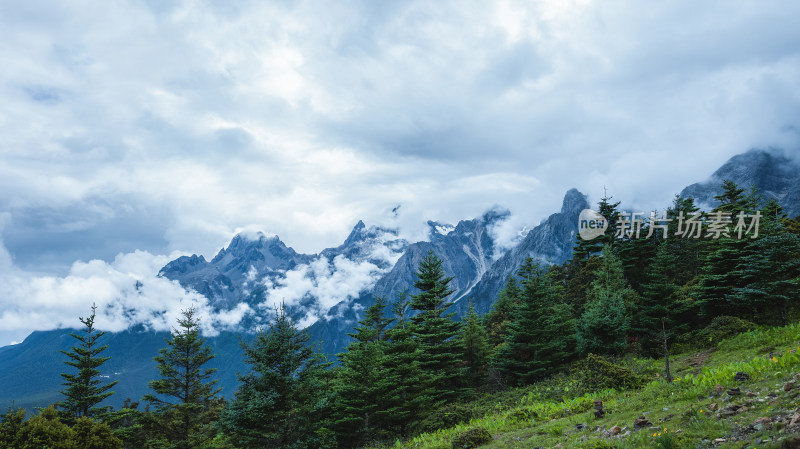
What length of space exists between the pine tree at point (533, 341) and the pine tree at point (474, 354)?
7.56 ft

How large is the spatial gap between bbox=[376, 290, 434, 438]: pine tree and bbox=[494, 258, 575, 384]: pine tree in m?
9.00

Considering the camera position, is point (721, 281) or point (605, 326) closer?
point (721, 281)

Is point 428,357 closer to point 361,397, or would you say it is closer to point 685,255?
point 361,397

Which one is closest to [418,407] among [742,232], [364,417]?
[364,417]

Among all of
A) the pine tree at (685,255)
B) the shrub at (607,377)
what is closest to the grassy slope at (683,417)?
the shrub at (607,377)

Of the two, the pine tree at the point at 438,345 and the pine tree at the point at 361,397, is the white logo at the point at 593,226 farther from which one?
the pine tree at the point at 361,397

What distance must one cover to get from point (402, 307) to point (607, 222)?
122ft

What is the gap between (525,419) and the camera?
18062 millimetres

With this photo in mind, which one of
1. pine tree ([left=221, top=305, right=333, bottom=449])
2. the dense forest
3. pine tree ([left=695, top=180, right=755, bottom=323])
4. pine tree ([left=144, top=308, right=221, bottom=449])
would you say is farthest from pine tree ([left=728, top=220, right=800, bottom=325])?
pine tree ([left=144, top=308, right=221, bottom=449])

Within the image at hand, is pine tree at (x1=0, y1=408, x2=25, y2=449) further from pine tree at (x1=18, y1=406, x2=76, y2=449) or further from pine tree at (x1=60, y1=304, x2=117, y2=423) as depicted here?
pine tree at (x1=60, y1=304, x2=117, y2=423)

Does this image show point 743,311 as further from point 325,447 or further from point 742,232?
point 325,447

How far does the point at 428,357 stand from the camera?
3734cm

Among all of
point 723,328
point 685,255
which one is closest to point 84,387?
point 723,328

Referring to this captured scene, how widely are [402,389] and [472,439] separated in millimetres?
15445
